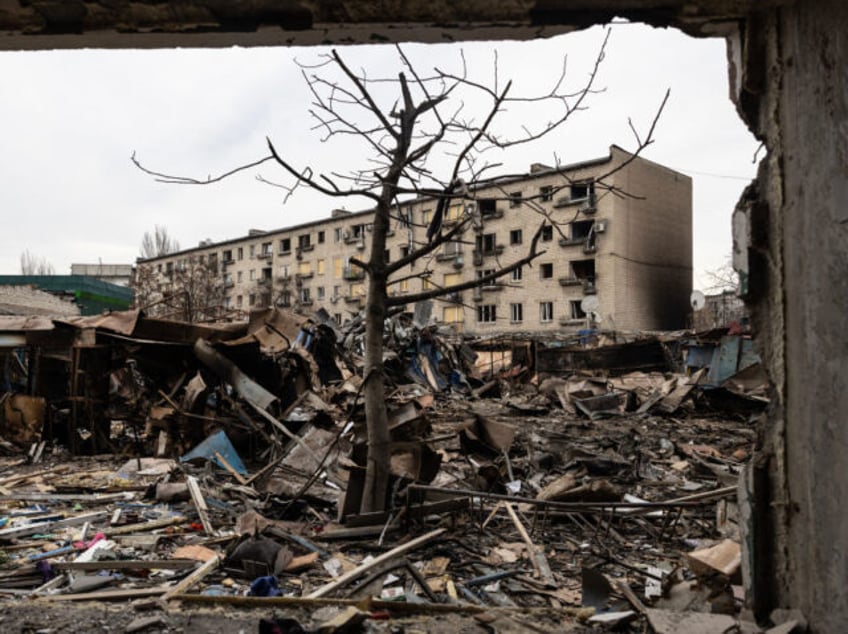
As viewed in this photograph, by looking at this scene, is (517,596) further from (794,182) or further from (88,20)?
(88,20)

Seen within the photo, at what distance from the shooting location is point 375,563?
15.1 feet

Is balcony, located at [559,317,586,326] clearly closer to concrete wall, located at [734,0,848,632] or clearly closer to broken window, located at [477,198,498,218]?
broken window, located at [477,198,498,218]

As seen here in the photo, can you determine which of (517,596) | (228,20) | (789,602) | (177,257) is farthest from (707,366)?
(177,257)

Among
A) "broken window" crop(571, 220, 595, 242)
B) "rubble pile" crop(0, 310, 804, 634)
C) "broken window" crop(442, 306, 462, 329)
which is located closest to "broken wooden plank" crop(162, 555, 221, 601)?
"rubble pile" crop(0, 310, 804, 634)

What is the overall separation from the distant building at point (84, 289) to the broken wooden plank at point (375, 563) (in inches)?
1341

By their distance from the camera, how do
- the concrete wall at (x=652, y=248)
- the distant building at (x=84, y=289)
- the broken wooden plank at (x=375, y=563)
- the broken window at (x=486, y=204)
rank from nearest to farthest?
the broken wooden plank at (x=375, y=563)
the broken window at (x=486, y=204)
the distant building at (x=84, y=289)
the concrete wall at (x=652, y=248)

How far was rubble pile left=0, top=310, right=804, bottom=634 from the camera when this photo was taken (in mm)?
3840

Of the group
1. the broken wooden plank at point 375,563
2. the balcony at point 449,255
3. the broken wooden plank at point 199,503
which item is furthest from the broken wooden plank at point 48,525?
the balcony at point 449,255

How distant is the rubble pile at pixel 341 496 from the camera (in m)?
3.84

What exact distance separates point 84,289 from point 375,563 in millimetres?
37330

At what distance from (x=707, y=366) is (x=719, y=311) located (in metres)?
32.5

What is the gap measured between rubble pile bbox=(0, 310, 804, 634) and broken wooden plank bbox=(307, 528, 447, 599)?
2 centimetres

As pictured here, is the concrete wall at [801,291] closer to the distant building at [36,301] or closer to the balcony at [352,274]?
the distant building at [36,301]

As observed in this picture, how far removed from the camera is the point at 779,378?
7.82 feet
